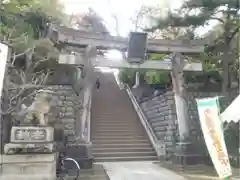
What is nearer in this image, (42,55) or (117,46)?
(117,46)

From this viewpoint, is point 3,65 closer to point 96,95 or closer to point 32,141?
point 32,141

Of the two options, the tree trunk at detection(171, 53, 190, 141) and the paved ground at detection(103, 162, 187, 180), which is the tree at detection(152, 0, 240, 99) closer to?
the tree trunk at detection(171, 53, 190, 141)

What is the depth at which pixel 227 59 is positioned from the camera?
1340 cm

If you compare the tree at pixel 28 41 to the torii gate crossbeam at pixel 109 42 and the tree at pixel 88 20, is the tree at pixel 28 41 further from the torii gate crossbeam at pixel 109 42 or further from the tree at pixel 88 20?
the tree at pixel 88 20

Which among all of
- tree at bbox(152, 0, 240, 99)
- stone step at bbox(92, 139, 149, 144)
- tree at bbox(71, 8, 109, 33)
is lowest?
stone step at bbox(92, 139, 149, 144)

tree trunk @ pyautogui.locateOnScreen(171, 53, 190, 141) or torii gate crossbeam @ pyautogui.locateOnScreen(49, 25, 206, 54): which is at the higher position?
torii gate crossbeam @ pyautogui.locateOnScreen(49, 25, 206, 54)

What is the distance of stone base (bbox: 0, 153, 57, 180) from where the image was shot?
23.4ft

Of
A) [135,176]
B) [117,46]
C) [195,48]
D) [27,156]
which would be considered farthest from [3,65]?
[195,48]

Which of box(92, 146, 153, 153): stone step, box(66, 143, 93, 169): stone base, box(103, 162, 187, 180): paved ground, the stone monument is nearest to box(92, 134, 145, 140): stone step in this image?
box(92, 146, 153, 153): stone step

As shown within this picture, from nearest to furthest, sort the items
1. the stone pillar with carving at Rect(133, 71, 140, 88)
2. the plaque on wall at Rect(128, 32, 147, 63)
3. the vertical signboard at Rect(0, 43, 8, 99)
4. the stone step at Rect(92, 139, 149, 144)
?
the vertical signboard at Rect(0, 43, 8, 99)
the plaque on wall at Rect(128, 32, 147, 63)
the stone step at Rect(92, 139, 149, 144)
the stone pillar with carving at Rect(133, 71, 140, 88)

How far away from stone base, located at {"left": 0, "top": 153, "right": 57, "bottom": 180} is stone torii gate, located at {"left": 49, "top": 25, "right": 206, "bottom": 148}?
16.7 feet

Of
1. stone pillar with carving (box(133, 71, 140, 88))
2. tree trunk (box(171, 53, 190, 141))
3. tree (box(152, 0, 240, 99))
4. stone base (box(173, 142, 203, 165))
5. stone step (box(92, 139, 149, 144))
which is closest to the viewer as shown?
stone base (box(173, 142, 203, 165))

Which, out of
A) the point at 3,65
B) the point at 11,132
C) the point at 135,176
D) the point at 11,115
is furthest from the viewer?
the point at 135,176

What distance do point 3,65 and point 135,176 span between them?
515cm
